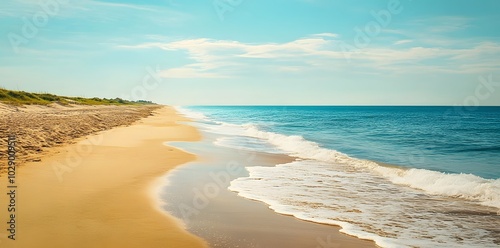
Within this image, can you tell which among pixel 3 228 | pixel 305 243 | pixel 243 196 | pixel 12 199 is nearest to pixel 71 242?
pixel 3 228

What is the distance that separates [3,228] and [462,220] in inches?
430

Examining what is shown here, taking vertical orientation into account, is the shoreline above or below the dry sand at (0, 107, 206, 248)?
below

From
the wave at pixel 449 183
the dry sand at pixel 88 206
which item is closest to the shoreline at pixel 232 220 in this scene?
the dry sand at pixel 88 206

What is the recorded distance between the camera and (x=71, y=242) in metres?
6.51

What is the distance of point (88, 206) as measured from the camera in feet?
28.6

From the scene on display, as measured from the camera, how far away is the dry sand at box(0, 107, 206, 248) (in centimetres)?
676

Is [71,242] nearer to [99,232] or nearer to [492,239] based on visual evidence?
[99,232]

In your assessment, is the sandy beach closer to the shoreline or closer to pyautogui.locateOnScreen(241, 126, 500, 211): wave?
the shoreline

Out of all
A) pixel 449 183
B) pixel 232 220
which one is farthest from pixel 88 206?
pixel 449 183

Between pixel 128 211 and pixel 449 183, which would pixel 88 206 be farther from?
pixel 449 183

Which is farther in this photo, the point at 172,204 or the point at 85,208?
the point at 172,204

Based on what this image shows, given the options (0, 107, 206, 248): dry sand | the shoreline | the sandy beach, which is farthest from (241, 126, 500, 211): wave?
(0, 107, 206, 248): dry sand

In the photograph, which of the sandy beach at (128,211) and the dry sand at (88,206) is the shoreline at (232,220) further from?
the dry sand at (88,206)

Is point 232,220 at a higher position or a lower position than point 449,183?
lower
